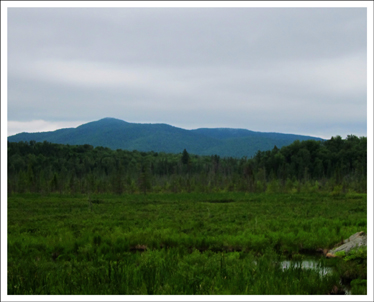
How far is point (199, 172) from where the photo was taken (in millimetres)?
136375

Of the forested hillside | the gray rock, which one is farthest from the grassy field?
the forested hillside

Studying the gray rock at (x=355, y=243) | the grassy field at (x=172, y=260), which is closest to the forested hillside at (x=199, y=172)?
the grassy field at (x=172, y=260)

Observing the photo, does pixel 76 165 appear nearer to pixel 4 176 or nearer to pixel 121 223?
pixel 121 223

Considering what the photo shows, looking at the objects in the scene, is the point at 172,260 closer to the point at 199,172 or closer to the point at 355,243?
the point at 355,243

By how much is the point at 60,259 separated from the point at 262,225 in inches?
473

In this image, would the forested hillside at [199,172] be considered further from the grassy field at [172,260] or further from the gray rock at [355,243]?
the gray rock at [355,243]

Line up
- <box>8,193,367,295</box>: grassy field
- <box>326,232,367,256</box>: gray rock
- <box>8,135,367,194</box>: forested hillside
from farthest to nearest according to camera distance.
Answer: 1. <box>8,135,367,194</box>: forested hillside
2. <box>326,232,367,256</box>: gray rock
3. <box>8,193,367,295</box>: grassy field

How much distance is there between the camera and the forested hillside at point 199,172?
76.1m

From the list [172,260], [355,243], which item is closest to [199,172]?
[355,243]

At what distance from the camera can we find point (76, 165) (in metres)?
142

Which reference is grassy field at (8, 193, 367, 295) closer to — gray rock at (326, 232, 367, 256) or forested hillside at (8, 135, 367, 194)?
gray rock at (326, 232, 367, 256)

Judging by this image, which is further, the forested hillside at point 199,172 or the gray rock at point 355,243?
the forested hillside at point 199,172

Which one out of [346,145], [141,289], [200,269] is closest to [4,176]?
[141,289]

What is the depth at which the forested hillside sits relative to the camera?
250 ft
